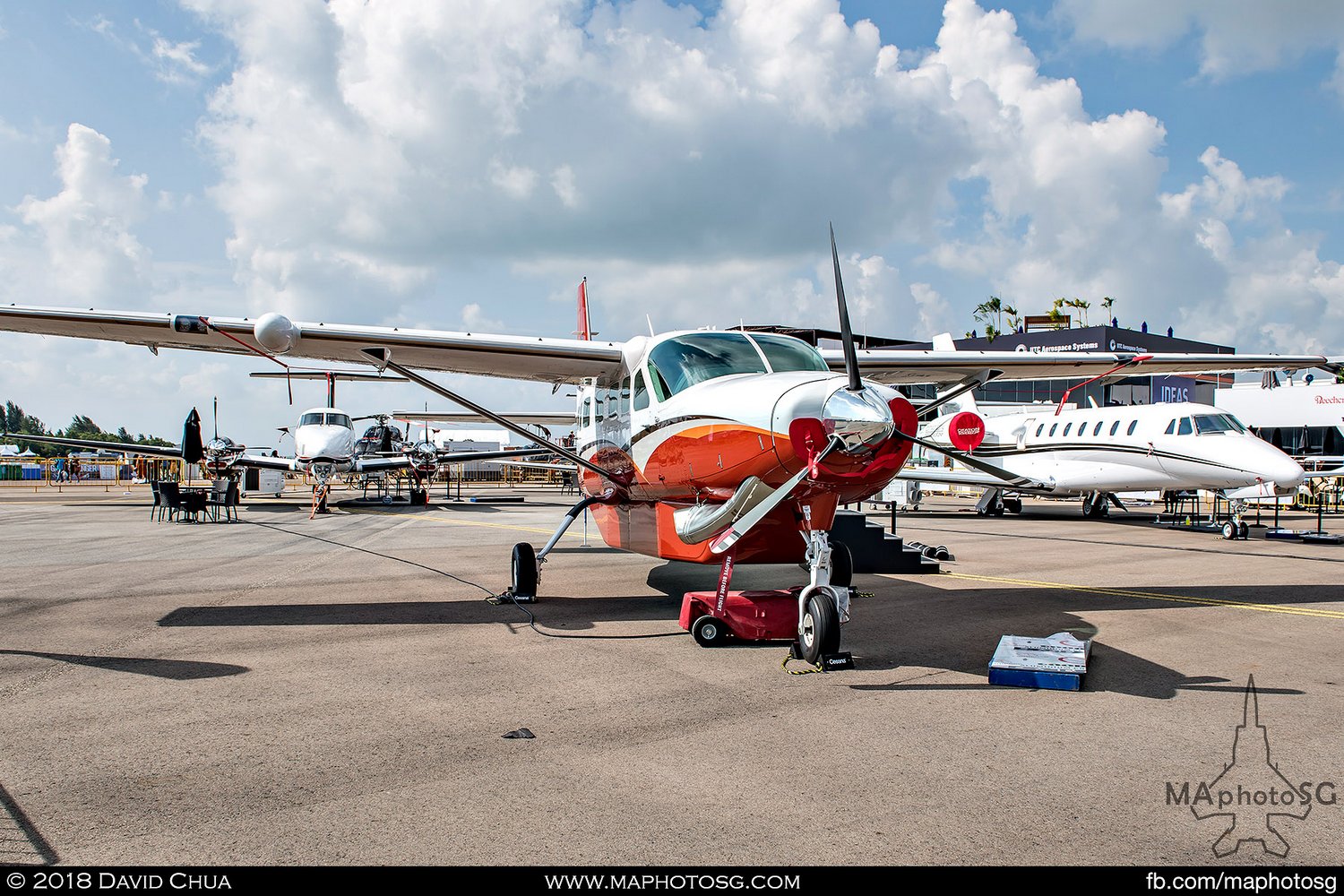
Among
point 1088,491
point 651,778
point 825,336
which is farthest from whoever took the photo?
point 825,336

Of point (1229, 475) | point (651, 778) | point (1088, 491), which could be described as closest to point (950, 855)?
point (651, 778)

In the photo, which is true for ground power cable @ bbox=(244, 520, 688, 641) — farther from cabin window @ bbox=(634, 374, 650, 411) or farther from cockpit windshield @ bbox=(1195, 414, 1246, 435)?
cockpit windshield @ bbox=(1195, 414, 1246, 435)

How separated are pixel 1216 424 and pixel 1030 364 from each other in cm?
1142

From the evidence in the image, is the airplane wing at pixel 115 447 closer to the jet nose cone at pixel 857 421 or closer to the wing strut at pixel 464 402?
the wing strut at pixel 464 402

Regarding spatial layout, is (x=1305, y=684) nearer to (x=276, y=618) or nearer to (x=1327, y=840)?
(x=1327, y=840)

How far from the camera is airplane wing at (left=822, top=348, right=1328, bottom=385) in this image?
10797 millimetres

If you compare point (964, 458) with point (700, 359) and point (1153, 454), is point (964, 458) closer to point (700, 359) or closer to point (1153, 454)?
point (700, 359)

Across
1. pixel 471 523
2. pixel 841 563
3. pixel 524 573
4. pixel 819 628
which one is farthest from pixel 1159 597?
pixel 471 523

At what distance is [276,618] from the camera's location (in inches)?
348

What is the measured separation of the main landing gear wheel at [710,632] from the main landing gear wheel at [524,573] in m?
2.99

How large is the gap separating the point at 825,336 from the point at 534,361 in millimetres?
63453

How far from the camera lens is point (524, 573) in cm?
989

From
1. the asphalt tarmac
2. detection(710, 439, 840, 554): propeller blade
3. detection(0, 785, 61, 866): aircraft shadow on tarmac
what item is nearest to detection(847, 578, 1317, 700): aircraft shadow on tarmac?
the asphalt tarmac

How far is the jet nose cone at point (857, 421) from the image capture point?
19.6 feet
